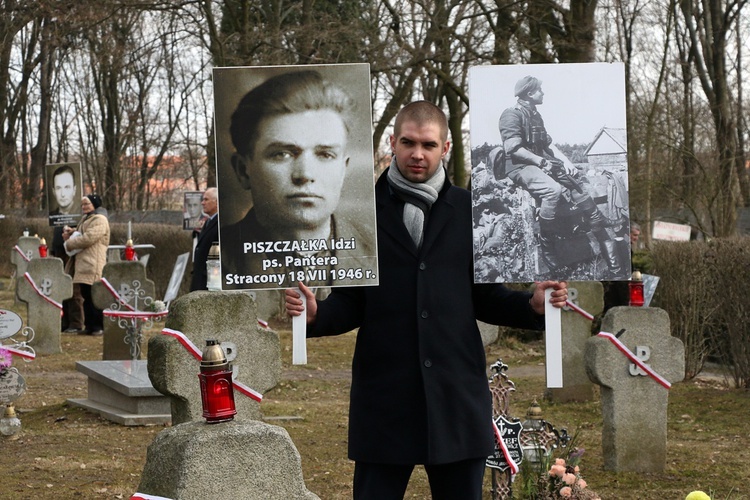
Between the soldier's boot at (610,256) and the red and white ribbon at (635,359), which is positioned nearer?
the soldier's boot at (610,256)

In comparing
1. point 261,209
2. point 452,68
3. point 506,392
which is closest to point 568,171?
point 261,209

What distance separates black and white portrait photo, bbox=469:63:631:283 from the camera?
4598 millimetres

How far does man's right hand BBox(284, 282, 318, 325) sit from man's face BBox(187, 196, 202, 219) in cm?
2024

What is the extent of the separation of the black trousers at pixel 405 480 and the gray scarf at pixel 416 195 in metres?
0.79

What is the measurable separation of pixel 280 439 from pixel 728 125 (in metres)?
24.4

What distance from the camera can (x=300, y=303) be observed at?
405 cm

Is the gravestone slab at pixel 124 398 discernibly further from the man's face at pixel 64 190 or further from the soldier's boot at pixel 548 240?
the man's face at pixel 64 190

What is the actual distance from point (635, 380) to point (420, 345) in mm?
4601

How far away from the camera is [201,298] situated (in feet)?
24.1

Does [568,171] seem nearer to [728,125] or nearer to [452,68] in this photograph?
[452,68]

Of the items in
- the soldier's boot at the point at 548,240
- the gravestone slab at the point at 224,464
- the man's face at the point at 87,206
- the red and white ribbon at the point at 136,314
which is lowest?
the red and white ribbon at the point at 136,314

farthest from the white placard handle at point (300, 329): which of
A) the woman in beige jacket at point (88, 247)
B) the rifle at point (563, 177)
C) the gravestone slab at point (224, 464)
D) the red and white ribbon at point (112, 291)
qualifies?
the woman in beige jacket at point (88, 247)

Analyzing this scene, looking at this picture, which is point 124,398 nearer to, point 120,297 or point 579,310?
point 120,297

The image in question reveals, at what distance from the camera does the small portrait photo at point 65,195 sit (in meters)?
18.8
